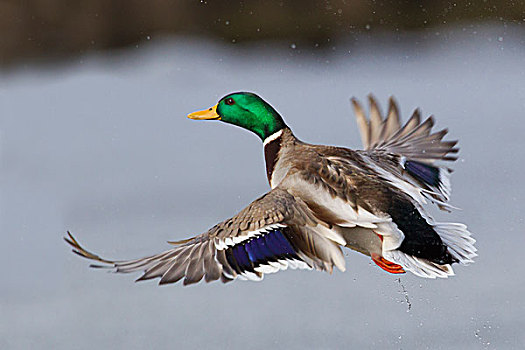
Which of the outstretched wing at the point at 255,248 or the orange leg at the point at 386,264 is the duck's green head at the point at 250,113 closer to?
the outstretched wing at the point at 255,248

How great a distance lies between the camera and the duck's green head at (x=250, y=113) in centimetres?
397

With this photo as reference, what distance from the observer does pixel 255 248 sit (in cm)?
321

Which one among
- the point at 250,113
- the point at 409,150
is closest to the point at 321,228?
the point at 250,113

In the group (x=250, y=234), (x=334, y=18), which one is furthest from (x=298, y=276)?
(x=334, y=18)

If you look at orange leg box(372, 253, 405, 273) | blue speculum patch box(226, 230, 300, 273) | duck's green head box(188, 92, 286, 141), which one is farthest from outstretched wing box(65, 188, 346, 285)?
duck's green head box(188, 92, 286, 141)

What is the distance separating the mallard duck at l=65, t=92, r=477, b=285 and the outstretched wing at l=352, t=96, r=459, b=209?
0.02 meters

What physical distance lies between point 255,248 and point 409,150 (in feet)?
4.37

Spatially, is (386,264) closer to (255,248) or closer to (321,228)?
(321,228)

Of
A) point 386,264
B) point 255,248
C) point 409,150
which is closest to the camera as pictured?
point 255,248

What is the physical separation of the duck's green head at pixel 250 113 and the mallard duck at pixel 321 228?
69 millimetres

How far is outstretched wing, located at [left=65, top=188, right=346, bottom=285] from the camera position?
10.2 feet

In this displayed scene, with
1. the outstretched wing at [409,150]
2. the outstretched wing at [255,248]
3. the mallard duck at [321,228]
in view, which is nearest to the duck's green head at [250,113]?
the mallard duck at [321,228]

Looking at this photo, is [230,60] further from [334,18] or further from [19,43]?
[19,43]

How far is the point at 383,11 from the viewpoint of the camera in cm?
833
